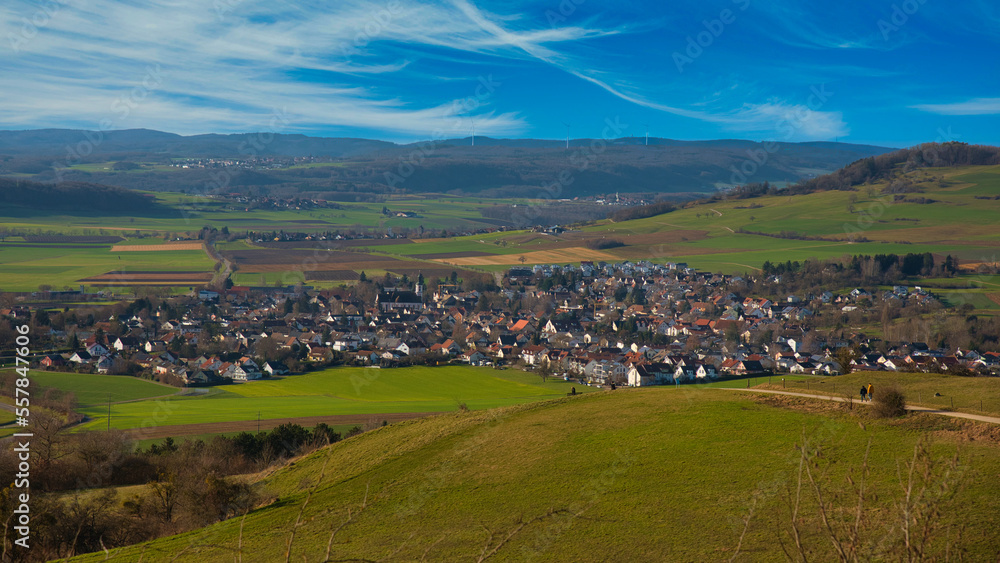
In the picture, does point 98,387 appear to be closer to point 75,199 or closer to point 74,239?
point 74,239

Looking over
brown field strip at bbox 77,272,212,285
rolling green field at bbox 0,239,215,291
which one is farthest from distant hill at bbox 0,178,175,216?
brown field strip at bbox 77,272,212,285

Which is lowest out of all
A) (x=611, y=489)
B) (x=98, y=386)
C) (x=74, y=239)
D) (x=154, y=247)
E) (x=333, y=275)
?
(x=98, y=386)

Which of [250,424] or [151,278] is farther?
[151,278]

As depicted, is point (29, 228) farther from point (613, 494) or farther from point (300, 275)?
point (613, 494)

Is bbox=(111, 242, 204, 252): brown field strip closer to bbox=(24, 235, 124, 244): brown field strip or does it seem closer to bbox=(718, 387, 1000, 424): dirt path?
bbox=(24, 235, 124, 244): brown field strip

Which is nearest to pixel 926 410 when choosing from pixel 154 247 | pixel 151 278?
pixel 151 278

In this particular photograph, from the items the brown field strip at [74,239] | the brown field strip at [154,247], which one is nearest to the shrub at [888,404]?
the brown field strip at [154,247]
